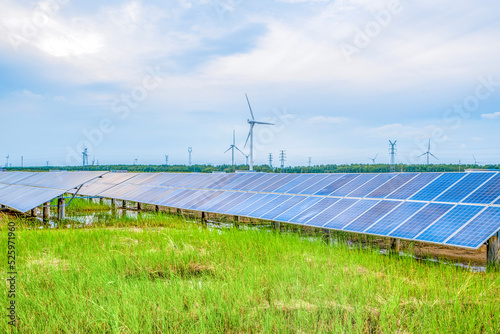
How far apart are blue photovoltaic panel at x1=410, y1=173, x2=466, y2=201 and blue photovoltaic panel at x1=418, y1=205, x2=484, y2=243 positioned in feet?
4.89

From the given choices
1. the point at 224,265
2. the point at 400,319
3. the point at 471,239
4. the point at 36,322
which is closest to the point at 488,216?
the point at 471,239

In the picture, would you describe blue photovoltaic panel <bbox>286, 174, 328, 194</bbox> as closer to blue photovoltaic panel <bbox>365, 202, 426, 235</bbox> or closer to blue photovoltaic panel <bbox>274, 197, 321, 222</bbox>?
blue photovoltaic panel <bbox>274, 197, 321, 222</bbox>

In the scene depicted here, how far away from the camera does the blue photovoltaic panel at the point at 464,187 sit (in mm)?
13078

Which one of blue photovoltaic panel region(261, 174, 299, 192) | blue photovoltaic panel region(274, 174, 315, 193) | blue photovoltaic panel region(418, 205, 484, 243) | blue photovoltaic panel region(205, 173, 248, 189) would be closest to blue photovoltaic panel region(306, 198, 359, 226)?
blue photovoltaic panel region(418, 205, 484, 243)

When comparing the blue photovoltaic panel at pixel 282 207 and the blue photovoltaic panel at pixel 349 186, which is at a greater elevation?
the blue photovoltaic panel at pixel 349 186

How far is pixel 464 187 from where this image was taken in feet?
44.9

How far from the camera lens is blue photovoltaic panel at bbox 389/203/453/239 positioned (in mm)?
11553

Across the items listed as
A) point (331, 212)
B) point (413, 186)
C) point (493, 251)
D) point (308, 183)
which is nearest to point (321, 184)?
point (308, 183)

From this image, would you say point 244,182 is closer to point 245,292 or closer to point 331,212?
point 331,212

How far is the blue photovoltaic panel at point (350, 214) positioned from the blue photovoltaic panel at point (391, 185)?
0.76 metres

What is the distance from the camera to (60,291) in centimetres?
832

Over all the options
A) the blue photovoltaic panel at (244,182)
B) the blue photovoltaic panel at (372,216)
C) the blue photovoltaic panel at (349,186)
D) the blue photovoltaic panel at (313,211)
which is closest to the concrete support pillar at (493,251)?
the blue photovoltaic panel at (372,216)

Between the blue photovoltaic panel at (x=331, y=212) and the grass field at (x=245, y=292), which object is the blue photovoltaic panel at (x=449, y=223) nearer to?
the grass field at (x=245, y=292)

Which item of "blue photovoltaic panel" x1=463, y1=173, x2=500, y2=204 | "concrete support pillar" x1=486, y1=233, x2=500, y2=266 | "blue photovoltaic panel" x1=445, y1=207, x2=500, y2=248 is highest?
"blue photovoltaic panel" x1=463, y1=173, x2=500, y2=204
